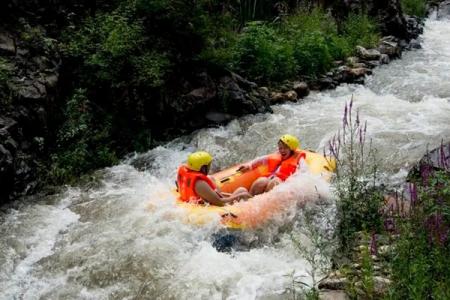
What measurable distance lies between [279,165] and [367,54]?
22.2ft

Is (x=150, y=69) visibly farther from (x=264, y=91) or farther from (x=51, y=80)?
(x=264, y=91)

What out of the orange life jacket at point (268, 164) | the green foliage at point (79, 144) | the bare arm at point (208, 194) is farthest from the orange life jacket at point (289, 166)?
the green foliage at point (79, 144)

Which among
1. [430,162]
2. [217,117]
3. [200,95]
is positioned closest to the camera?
[430,162]

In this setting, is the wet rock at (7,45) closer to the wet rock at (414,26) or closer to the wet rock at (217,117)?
the wet rock at (217,117)

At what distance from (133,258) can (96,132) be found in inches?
124

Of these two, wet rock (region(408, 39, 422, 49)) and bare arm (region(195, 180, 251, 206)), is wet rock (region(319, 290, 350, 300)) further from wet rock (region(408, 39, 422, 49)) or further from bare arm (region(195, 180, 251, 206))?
wet rock (region(408, 39, 422, 49))

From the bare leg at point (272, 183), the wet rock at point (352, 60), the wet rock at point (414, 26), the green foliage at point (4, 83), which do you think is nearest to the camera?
the bare leg at point (272, 183)

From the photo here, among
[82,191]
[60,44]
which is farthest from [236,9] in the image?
[82,191]

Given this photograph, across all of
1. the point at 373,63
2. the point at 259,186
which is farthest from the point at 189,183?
the point at 373,63

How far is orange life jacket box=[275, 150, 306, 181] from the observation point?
683 centimetres

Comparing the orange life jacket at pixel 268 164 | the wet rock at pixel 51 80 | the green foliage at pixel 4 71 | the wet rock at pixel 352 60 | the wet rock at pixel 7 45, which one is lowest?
the orange life jacket at pixel 268 164

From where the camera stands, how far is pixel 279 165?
7133 millimetres

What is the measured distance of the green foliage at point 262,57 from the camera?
33.8 feet

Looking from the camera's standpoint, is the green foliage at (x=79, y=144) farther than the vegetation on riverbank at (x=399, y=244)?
Yes
